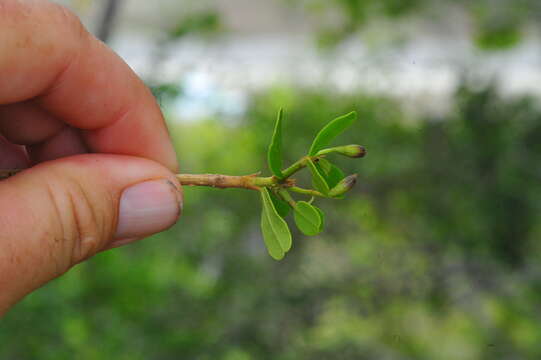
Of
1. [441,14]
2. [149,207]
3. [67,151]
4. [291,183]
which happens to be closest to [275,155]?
[291,183]

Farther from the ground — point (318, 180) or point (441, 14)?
point (318, 180)

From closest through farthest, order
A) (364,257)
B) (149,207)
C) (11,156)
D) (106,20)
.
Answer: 1. (149,207)
2. (11,156)
3. (106,20)
4. (364,257)

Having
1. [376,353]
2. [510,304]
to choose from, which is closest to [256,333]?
[376,353]

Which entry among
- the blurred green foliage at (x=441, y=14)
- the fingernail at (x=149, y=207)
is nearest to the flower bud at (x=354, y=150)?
the fingernail at (x=149, y=207)

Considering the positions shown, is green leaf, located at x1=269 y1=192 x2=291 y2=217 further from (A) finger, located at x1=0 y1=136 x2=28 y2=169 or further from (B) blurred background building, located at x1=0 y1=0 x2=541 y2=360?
(B) blurred background building, located at x1=0 y1=0 x2=541 y2=360

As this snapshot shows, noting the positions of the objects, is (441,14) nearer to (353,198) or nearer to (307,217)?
(353,198)

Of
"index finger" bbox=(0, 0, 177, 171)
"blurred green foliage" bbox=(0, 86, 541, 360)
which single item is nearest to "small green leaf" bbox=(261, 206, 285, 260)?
"index finger" bbox=(0, 0, 177, 171)

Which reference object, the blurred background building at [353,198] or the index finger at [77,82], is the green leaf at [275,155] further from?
the blurred background building at [353,198]
